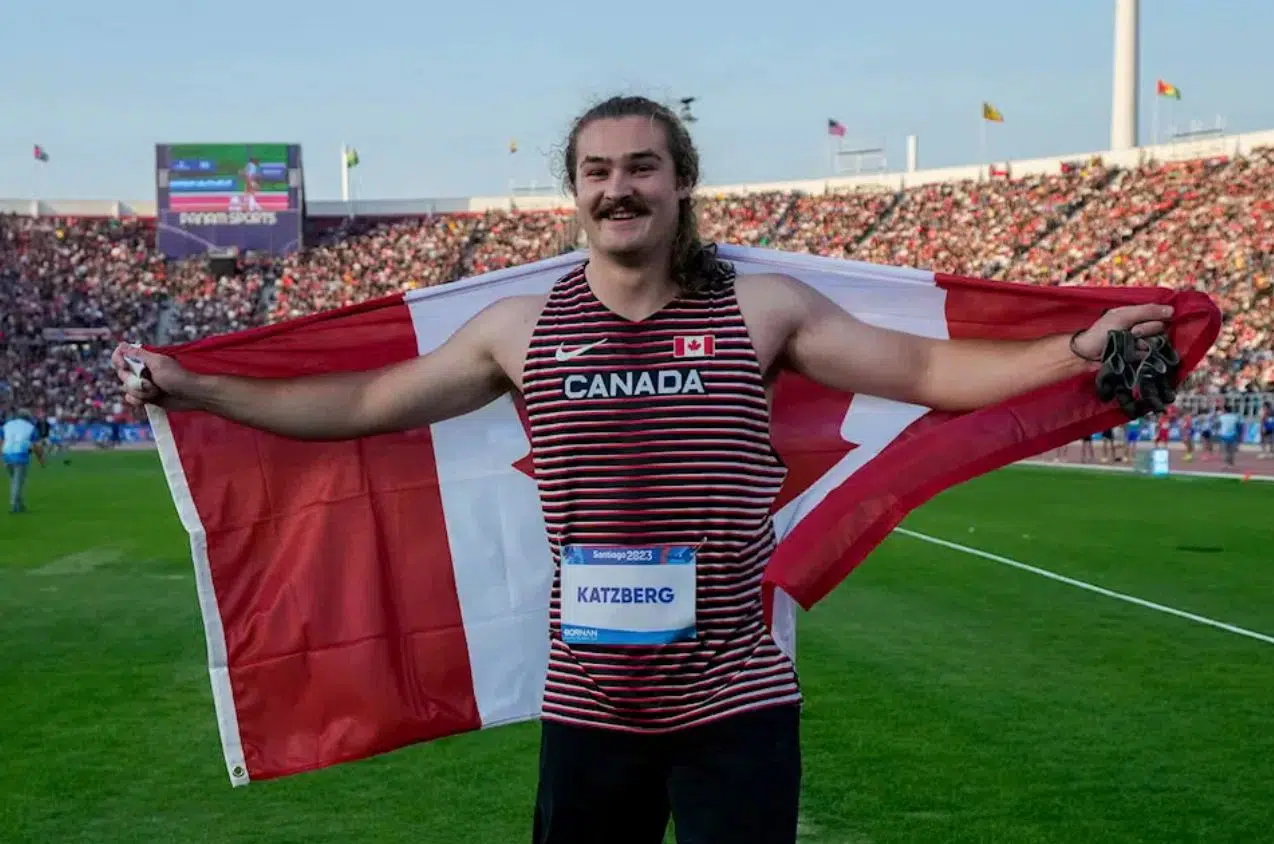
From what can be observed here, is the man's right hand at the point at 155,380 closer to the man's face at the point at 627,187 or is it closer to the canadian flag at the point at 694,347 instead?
the man's face at the point at 627,187

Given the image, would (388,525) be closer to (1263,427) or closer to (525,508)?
(525,508)

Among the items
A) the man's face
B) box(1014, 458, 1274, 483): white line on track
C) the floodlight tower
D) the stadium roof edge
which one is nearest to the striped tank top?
the man's face

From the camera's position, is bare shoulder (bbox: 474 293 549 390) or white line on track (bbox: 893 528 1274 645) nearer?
bare shoulder (bbox: 474 293 549 390)

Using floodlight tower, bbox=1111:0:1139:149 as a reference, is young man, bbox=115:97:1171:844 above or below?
below

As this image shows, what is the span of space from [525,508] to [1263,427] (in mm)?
37396

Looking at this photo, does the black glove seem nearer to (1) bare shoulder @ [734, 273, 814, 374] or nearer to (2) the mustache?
(1) bare shoulder @ [734, 273, 814, 374]

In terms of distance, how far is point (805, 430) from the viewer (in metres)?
4.52

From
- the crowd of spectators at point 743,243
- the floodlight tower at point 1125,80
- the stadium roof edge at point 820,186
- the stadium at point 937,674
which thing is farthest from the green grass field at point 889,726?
the floodlight tower at point 1125,80

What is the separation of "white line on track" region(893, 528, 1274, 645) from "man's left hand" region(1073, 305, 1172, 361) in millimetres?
8290

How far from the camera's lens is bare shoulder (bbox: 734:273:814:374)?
138 inches

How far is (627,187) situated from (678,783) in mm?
1219

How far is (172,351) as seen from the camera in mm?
4500

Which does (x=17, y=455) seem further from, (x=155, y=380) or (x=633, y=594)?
(x=633, y=594)

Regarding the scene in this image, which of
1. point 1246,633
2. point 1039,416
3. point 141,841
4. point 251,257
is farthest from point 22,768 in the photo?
point 251,257
